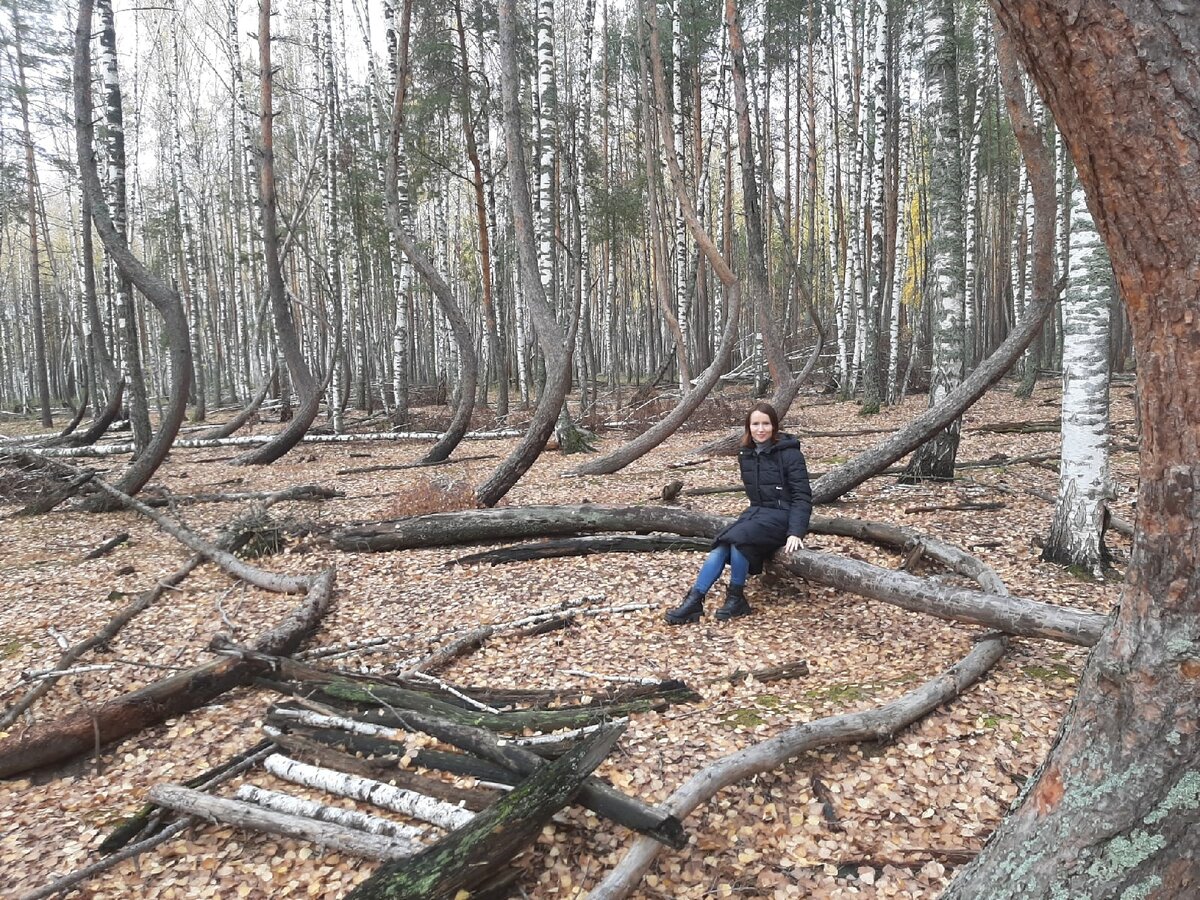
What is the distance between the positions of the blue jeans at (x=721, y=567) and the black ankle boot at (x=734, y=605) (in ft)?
0.10

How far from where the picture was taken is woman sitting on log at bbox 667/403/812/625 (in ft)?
16.3

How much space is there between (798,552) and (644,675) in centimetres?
161

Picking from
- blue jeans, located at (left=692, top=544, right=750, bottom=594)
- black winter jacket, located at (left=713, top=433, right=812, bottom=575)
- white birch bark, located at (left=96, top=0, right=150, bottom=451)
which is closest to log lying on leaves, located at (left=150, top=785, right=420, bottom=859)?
blue jeans, located at (left=692, top=544, right=750, bottom=594)

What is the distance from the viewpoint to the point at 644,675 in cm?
422

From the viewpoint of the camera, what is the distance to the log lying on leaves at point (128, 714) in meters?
3.62

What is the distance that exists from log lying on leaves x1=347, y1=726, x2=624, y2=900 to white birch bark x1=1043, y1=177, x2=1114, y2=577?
4152 mm

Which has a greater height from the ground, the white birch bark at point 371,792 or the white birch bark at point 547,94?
the white birch bark at point 547,94

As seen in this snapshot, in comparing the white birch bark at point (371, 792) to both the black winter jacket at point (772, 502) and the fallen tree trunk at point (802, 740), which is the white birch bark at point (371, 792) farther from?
the black winter jacket at point (772, 502)

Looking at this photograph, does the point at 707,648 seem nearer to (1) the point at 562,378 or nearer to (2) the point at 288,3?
(1) the point at 562,378

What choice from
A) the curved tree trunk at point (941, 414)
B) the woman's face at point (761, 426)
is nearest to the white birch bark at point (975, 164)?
the curved tree trunk at point (941, 414)

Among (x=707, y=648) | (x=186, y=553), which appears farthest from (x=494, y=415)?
(x=707, y=648)

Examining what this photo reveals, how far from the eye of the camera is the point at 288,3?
23.6 m

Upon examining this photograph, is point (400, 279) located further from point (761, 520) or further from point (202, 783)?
point (202, 783)

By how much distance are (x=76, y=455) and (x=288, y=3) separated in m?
18.3
